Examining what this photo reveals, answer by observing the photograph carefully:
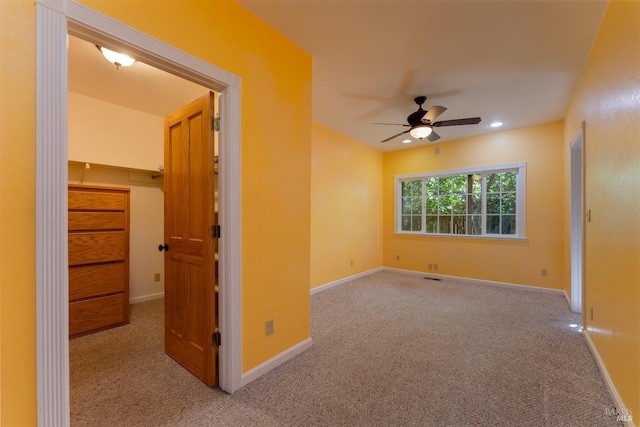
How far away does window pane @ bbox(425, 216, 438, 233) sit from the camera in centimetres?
527

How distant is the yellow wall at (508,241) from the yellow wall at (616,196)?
200cm

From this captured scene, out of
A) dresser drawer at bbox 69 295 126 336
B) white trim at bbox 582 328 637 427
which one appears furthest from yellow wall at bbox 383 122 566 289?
dresser drawer at bbox 69 295 126 336

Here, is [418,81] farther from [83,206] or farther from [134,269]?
[134,269]

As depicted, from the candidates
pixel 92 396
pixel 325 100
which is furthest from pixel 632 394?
pixel 325 100

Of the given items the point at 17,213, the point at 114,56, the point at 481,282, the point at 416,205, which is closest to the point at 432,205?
the point at 416,205

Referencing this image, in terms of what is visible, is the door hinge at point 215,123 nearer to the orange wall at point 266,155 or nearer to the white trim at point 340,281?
the orange wall at point 266,155

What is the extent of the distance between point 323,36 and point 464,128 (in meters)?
3.15

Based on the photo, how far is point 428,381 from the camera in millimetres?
1883

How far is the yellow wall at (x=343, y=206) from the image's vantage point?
13.8 feet

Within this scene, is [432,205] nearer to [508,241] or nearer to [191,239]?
[508,241]

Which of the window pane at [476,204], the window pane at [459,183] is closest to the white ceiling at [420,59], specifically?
the window pane at [459,183]

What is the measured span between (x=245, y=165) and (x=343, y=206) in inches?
121

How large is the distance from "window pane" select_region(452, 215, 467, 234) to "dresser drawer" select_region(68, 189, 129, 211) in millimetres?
5222

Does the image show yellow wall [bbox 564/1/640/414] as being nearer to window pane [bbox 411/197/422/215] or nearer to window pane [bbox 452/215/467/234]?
window pane [bbox 452/215/467/234]
